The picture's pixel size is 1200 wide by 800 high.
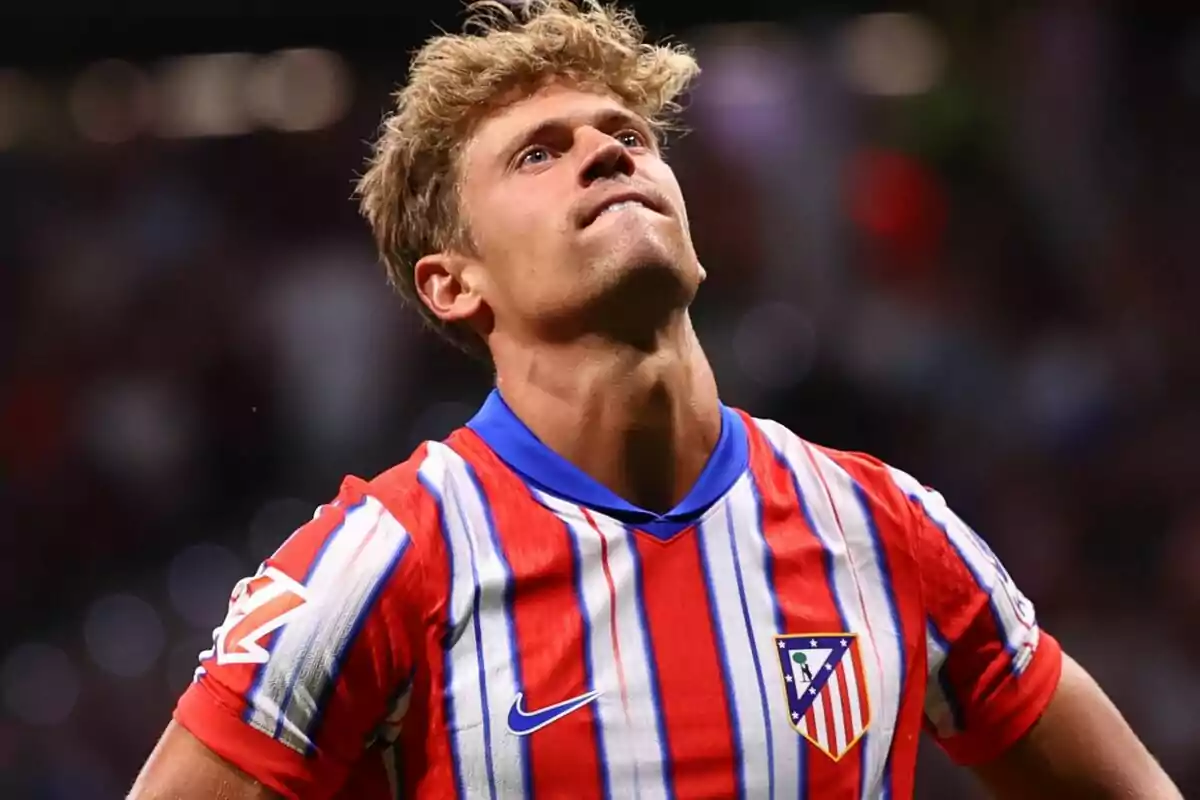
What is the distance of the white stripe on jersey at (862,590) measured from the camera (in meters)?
1.81

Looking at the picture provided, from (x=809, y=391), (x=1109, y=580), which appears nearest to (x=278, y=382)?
(x=809, y=391)

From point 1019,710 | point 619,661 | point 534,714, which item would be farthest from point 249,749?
point 1019,710

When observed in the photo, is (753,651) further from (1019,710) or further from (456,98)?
(456,98)

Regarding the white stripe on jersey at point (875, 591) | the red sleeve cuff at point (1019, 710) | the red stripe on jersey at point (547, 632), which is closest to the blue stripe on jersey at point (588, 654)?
the red stripe on jersey at point (547, 632)

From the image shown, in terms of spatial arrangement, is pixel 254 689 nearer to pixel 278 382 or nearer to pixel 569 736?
pixel 569 736

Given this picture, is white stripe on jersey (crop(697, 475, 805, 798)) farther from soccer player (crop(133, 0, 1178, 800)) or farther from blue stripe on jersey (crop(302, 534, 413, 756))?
blue stripe on jersey (crop(302, 534, 413, 756))

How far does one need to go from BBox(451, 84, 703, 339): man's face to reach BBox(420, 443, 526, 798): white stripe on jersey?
310mm

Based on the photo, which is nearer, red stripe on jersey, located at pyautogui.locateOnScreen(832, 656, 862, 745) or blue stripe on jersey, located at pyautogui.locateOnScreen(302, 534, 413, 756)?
blue stripe on jersey, located at pyautogui.locateOnScreen(302, 534, 413, 756)

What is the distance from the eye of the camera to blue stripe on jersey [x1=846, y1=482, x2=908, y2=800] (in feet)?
6.04

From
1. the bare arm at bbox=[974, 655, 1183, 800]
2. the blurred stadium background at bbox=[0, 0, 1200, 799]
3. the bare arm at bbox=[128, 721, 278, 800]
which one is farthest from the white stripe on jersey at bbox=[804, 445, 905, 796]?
the blurred stadium background at bbox=[0, 0, 1200, 799]

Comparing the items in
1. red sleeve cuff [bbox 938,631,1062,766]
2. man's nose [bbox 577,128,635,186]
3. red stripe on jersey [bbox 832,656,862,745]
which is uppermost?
man's nose [bbox 577,128,635,186]

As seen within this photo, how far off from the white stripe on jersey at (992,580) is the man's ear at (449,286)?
585 millimetres

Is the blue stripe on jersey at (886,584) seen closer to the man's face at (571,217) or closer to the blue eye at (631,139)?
the man's face at (571,217)

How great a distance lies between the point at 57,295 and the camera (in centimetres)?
522
